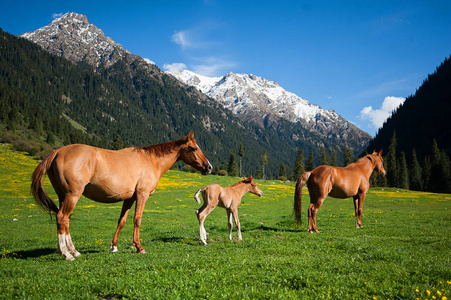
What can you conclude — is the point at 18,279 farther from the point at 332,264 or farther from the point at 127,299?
the point at 332,264

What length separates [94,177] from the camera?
8.79 m

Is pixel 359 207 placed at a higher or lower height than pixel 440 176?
higher

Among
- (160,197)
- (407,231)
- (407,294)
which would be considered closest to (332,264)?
(407,294)

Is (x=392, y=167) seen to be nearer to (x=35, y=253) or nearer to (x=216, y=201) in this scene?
(x=216, y=201)

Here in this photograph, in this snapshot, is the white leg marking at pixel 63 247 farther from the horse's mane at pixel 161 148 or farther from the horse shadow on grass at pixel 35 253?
the horse's mane at pixel 161 148

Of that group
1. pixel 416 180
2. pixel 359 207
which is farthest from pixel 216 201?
pixel 416 180

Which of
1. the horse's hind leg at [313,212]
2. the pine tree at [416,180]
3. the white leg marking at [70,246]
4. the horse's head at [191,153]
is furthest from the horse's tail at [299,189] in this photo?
the pine tree at [416,180]

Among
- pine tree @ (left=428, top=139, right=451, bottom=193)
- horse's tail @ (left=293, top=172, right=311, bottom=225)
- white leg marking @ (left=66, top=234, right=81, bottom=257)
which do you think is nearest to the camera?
white leg marking @ (left=66, top=234, right=81, bottom=257)

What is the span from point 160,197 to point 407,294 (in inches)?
1550

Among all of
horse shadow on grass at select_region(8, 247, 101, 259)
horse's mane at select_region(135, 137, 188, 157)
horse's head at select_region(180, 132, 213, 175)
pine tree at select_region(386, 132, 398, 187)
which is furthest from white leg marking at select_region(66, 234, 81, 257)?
pine tree at select_region(386, 132, 398, 187)

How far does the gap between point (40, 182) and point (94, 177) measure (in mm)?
1543

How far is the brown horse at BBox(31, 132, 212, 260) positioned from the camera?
27.1ft

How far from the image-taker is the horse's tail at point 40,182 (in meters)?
8.30

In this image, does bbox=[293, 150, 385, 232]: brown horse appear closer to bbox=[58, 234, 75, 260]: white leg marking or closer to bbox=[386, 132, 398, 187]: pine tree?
bbox=[58, 234, 75, 260]: white leg marking
